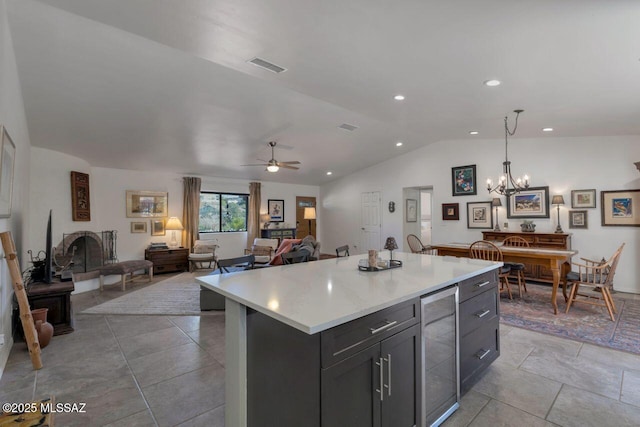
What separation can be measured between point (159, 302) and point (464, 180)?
257 inches

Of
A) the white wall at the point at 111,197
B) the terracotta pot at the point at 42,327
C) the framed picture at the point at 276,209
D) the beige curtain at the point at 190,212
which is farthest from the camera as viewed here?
the framed picture at the point at 276,209

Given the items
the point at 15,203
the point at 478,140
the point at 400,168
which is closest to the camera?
the point at 15,203

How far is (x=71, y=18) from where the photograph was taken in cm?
243

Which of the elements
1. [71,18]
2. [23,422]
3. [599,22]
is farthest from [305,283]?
[71,18]

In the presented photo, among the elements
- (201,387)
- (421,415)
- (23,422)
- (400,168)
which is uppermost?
(400,168)

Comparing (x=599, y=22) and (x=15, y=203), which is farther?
(x=15, y=203)

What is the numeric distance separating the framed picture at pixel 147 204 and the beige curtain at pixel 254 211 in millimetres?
2217

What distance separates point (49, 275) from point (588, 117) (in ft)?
23.6

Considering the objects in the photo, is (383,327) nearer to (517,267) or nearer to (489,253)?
(489,253)

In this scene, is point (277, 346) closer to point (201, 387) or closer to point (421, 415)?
point (421, 415)

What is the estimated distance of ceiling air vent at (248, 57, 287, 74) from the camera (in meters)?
2.94

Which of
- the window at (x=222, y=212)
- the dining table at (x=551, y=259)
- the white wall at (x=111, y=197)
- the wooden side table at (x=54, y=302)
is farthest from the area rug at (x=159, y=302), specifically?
the dining table at (x=551, y=259)

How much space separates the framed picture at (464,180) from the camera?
22.1ft

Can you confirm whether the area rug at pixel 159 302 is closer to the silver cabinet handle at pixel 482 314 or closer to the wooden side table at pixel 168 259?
the wooden side table at pixel 168 259
